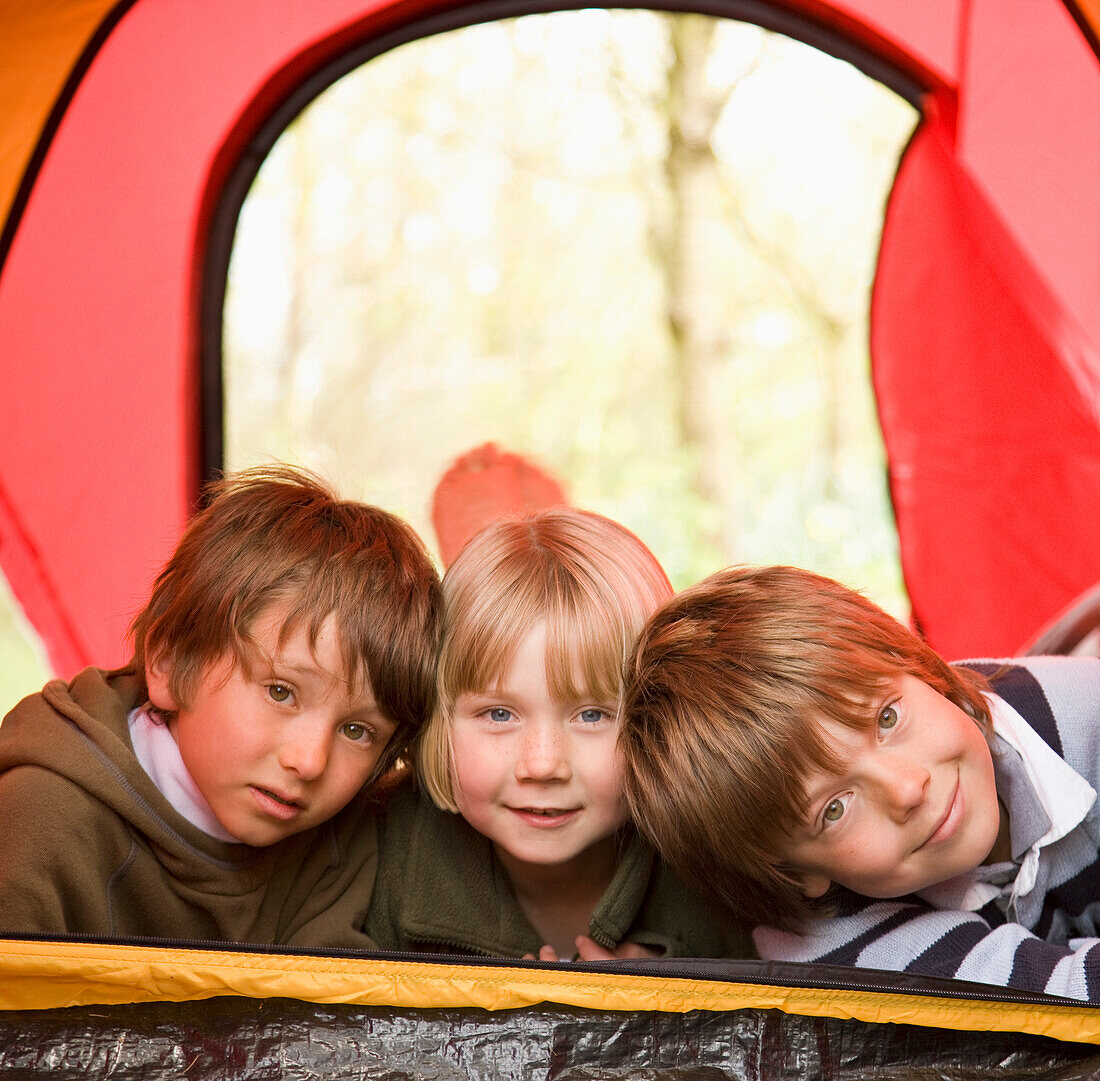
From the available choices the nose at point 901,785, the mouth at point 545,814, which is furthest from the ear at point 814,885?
the mouth at point 545,814

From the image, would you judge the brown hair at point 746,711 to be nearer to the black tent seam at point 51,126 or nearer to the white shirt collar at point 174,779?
the white shirt collar at point 174,779

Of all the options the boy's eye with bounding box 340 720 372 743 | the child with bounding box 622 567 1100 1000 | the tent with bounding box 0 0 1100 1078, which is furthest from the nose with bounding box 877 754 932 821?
the tent with bounding box 0 0 1100 1078

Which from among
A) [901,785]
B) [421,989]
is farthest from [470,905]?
[901,785]

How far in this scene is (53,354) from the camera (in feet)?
4.36

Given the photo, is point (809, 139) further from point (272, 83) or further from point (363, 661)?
point (363, 661)

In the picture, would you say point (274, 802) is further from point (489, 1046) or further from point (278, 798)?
point (489, 1046)

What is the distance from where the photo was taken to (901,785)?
896mm

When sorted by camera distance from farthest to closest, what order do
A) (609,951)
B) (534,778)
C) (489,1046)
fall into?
(609,951)
(534,778)
(489,1046)

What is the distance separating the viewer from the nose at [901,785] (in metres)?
0.90

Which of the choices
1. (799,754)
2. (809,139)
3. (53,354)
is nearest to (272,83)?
(53,354)

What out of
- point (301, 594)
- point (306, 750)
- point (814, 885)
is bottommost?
point (814, 885)

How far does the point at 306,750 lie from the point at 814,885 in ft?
1.52

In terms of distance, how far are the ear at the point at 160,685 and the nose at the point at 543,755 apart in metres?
0.32

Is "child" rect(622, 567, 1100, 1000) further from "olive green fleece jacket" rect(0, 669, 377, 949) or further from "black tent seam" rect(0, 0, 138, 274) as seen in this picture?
"black tent seam" rect(0, 0, 138, 274)
